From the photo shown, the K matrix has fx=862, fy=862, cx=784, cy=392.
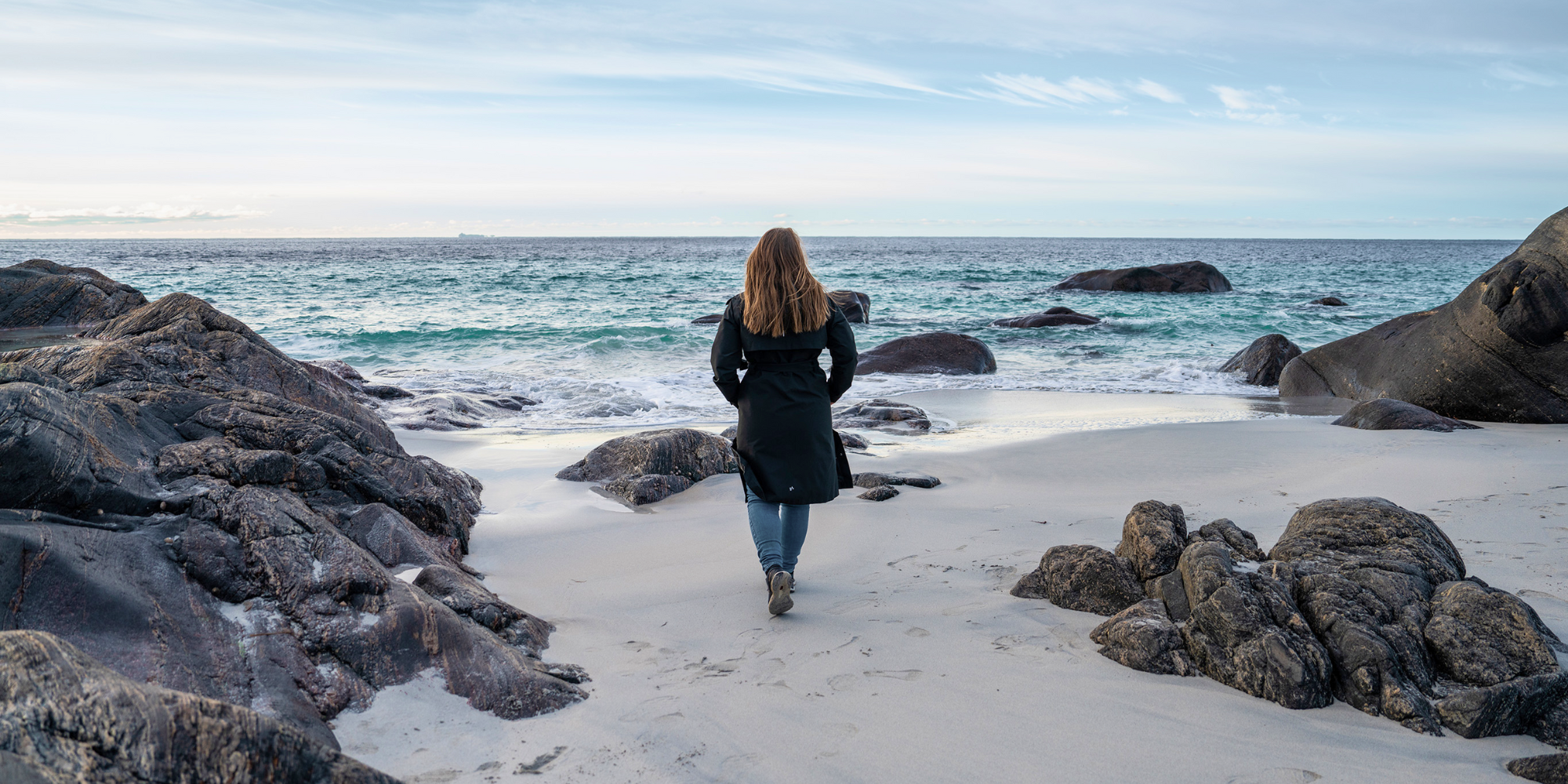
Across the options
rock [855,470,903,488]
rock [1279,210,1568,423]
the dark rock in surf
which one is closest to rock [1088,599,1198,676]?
rock [855,470,903,488]

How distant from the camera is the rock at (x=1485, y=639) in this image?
9.13 feet

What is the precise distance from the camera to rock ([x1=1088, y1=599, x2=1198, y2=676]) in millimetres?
3152

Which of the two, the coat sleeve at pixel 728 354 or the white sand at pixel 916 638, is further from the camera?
the coat sleeve at pixel 728 354

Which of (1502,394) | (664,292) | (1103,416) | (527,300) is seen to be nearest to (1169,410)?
(1103,416)

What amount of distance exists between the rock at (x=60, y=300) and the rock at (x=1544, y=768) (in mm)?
9785

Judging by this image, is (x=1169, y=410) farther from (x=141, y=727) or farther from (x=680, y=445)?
(x=141, y=727)

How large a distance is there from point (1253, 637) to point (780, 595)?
71.7 inches

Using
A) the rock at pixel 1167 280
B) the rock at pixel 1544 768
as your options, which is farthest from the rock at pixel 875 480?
the rock at pixel 1167 280

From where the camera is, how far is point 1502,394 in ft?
30.4

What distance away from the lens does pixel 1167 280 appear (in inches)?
1248

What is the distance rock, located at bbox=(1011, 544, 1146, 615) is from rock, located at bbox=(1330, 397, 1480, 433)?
603 centimetres

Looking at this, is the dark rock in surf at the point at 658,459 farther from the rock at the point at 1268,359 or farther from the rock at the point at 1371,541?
the rock at the point at 1268,359

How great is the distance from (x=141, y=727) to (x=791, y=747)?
1665 mm

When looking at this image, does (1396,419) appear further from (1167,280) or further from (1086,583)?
(1167,280)
